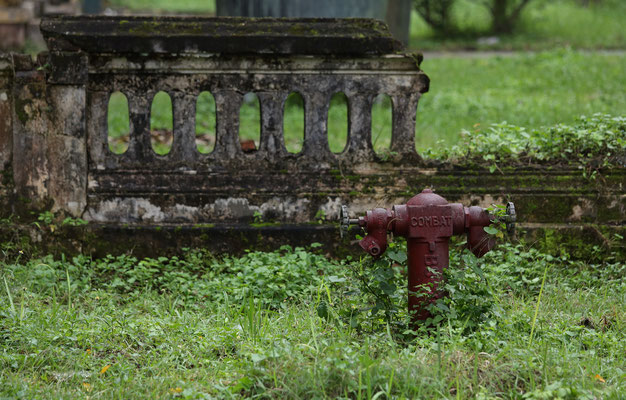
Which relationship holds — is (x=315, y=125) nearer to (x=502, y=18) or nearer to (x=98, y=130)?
(x=98, y=130)

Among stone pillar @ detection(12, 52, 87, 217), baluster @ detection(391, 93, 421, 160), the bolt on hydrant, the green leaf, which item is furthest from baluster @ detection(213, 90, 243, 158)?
the green leaf

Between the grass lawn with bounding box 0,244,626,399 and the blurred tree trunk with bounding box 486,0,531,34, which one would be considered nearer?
the grass lawn with bounding box 0,244,626,399

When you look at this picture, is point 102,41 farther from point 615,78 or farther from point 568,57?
point 568,57

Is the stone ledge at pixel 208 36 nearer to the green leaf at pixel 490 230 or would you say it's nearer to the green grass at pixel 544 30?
the green leaf at pixel 490 230

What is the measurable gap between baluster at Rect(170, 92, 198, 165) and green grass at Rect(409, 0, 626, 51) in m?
13.5

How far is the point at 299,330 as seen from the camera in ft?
13.7

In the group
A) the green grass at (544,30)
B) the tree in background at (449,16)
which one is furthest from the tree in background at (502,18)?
the green grass at (544,30)

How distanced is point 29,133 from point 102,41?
31.8 inches

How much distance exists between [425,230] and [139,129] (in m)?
2.33

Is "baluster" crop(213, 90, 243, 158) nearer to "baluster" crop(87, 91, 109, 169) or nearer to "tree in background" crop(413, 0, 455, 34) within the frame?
"baluster" crop(87, 91, 109, 169)

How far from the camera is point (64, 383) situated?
3.71m

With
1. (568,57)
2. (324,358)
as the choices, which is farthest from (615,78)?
(324,358)

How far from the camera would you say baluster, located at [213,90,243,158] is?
5512mm

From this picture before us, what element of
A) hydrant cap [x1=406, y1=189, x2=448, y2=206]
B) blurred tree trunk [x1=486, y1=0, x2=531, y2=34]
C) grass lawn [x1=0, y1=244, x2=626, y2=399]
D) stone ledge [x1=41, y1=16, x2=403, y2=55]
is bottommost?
grass lawn [x1=0, y1=244, x2=626, y2=399]
